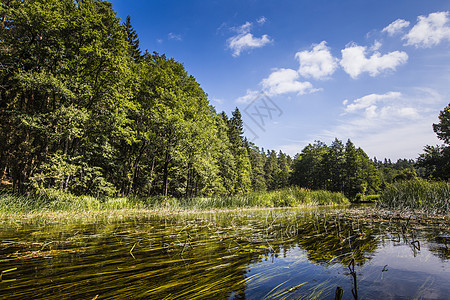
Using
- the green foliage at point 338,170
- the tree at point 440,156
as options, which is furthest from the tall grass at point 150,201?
the green foliage at point 338,170

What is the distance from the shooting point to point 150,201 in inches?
604

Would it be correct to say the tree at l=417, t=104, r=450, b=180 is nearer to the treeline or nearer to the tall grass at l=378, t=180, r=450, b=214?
the tall grass at l=378, t=180, r=450, b=214

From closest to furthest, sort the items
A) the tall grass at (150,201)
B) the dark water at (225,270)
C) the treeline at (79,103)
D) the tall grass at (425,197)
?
the dark water at (225,270), the tall grass at (425,197), the tall grass at (150,201), the treeline at (79,103)

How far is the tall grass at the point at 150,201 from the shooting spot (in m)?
9.70

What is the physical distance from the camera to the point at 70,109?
1188 cm

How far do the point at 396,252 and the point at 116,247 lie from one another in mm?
4664

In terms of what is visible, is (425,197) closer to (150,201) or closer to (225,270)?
(225,270)

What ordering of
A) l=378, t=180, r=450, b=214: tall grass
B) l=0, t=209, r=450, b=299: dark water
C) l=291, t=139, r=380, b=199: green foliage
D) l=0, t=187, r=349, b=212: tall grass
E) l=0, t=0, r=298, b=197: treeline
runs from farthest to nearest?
l=291, t=139, r=380, b=199: green foliage
l=0, t=0, r=298, b=197: treeline
l=0, t=187, r=349, b=212: tall grass
l=378, t=180, r=450, b=214: tall grass
l=0, t=209, r=450, b=299: dark water

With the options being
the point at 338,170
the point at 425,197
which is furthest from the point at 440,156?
the point at 425,197

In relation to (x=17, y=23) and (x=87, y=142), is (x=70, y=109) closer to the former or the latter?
(x=87, y=142)

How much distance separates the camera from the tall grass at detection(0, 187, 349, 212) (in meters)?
9.70

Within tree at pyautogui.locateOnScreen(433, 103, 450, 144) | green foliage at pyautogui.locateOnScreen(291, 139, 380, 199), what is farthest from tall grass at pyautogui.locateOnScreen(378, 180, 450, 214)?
green foliage at pyautogui.locateOnScreen(291, 139, 380, 199)

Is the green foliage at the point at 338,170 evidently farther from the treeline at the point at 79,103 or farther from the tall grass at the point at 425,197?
the treeline at the point at 79,103

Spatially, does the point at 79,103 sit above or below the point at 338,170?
above
